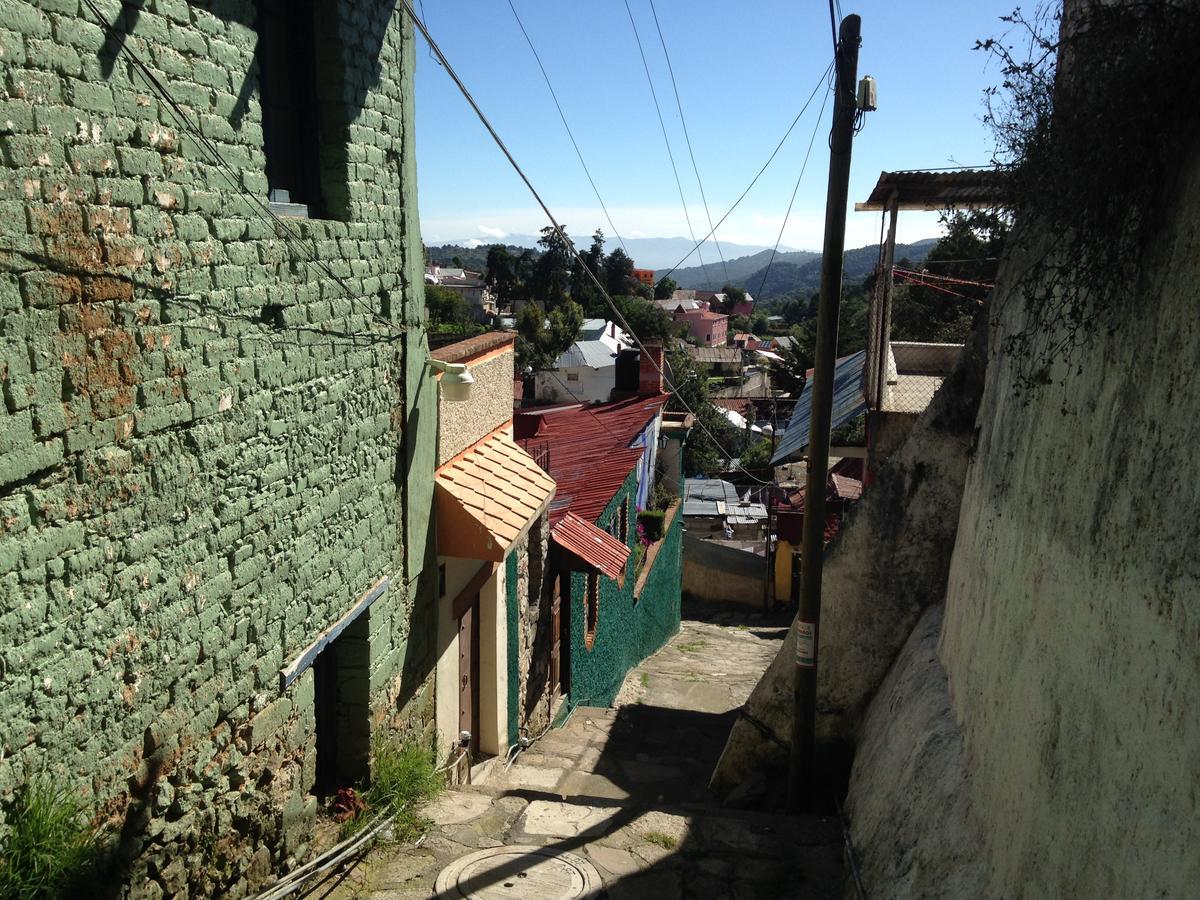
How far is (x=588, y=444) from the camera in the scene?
16.0 m

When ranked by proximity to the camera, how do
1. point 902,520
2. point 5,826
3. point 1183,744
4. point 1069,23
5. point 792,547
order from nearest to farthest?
point 1183,744 < point 5,826 < point 1069,23 < point 902,520 < point 792,547

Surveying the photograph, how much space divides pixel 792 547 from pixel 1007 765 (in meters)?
16.8

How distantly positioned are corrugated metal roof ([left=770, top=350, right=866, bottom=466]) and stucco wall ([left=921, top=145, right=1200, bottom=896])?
14.3 feet

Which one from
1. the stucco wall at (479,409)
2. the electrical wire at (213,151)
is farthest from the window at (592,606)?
the electrical wire at (213,151)

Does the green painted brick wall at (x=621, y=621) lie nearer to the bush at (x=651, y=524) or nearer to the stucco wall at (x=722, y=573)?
the bush at (x=651, y=524)

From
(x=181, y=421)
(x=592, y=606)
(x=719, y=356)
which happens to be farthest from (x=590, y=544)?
(x=719, y=356)

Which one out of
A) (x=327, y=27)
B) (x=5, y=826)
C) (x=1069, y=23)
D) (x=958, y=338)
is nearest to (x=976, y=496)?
(x=1069, y=23)

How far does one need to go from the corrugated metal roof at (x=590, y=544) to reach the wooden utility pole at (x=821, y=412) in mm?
2944

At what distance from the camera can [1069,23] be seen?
4730 mm

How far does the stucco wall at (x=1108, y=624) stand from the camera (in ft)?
9.66

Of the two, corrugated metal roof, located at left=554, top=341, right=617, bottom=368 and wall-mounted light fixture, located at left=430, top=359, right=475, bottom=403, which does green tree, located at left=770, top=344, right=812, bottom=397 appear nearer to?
corrugated metal roof, located at left=554, top=341, right=617, bottom=368

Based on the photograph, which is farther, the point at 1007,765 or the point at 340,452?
the point at 340,452

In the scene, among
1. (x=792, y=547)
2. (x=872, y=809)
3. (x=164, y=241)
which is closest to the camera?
(x=164, y=241)

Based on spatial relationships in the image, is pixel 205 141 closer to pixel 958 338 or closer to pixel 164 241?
pixel 164 241
